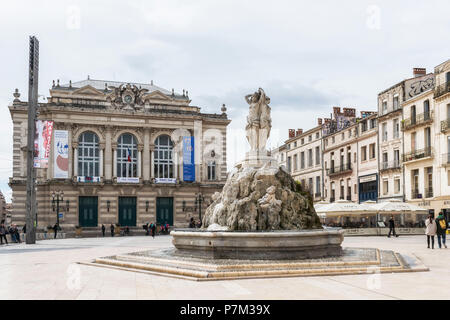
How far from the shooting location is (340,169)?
5544 cm

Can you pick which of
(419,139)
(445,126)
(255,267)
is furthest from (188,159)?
(255,267)

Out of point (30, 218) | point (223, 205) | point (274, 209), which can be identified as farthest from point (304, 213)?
point (30, 218)

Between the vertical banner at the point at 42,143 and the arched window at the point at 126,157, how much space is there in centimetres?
1924

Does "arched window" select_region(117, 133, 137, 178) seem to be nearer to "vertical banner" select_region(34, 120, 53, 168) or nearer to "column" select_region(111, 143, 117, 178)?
"column" select_region(111, 143, 117, 178)

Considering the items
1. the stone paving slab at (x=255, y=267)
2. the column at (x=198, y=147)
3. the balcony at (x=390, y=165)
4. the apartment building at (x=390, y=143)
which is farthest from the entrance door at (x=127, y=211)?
the stone paving slab at (x=255, y=267)

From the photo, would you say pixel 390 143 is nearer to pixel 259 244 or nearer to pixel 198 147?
pixel 198 147

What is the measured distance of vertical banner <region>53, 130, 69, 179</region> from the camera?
4791 cm

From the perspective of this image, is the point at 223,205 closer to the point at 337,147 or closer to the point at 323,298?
the point at 323,298

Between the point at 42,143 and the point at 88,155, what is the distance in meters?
19.6

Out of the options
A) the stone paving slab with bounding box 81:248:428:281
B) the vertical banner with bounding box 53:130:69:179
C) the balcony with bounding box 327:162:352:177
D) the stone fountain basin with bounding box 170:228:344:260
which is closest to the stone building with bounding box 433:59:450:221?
the balcony with bounding box 327:162:352:177

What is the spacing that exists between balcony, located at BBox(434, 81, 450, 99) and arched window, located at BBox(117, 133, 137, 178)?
29509 millimetres

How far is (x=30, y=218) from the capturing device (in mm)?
28344

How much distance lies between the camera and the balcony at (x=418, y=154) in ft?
135

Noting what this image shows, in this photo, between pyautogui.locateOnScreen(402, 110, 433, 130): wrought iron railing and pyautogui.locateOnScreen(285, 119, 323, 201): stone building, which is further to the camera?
pyautogui.locateOnScreen(285, 119, 323, 201): stone building
